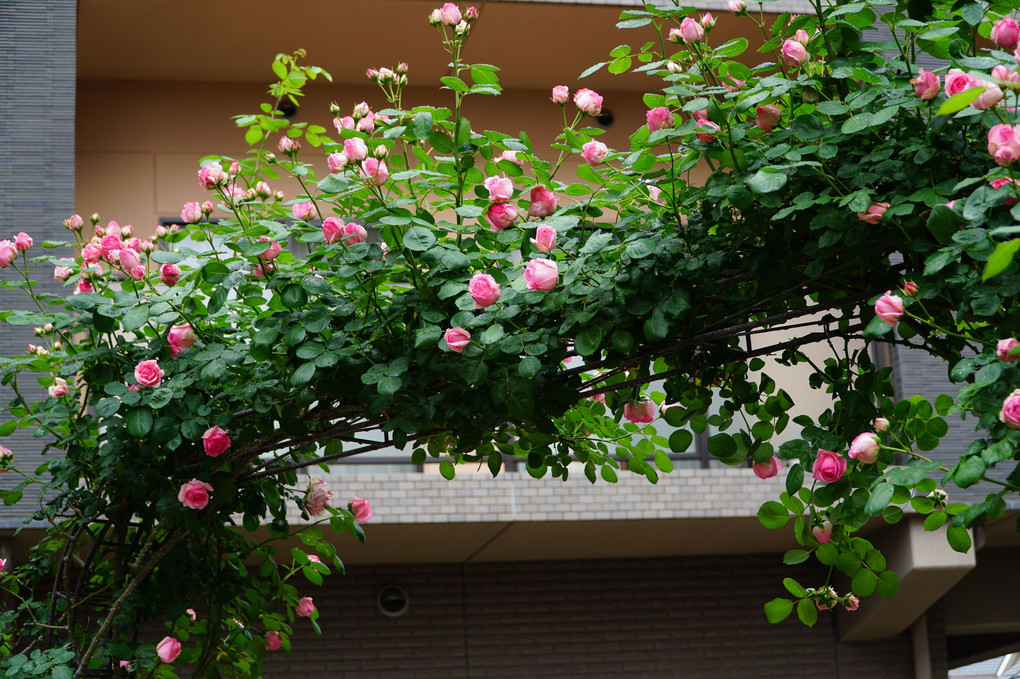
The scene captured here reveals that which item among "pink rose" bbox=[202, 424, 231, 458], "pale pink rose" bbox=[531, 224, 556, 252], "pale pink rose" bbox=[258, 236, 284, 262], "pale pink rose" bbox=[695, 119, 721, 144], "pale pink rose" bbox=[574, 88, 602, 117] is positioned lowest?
"pink rose" bbox=[202, 424, 231, 458]

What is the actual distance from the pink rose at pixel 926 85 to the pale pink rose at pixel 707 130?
1.21ft

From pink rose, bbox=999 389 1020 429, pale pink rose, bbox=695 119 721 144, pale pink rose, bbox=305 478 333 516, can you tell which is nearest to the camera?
pink rose, bbox=999 389 1020 429

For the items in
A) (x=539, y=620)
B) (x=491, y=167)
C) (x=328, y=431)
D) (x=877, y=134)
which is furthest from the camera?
(x=539, y=620)

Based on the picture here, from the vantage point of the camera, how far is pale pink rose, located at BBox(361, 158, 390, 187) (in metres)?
2.21

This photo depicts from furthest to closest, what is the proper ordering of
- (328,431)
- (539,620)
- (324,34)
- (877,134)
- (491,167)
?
(539,620) < (324,34) < (328,431) < (491,167) < (877,134)

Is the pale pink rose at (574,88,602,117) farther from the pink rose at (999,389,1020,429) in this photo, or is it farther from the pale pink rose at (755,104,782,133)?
the pink rose at (999,389,1020,429)

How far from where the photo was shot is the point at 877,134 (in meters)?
2.05

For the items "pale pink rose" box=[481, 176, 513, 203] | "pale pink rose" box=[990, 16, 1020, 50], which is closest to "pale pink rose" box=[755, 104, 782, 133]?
"pale pink rose" box=[990, 16, 1020, 50]

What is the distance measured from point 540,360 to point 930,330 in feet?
2.65

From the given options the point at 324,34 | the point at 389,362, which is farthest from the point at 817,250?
the point at 324,34

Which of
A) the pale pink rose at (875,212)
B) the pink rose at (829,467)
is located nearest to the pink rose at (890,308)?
the pale pink rose at (875,212)

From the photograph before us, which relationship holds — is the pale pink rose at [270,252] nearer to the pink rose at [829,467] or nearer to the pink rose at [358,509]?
the pink rose at [358,509]

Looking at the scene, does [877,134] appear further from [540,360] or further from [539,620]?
[539,620]

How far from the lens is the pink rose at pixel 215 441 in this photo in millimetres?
2566
